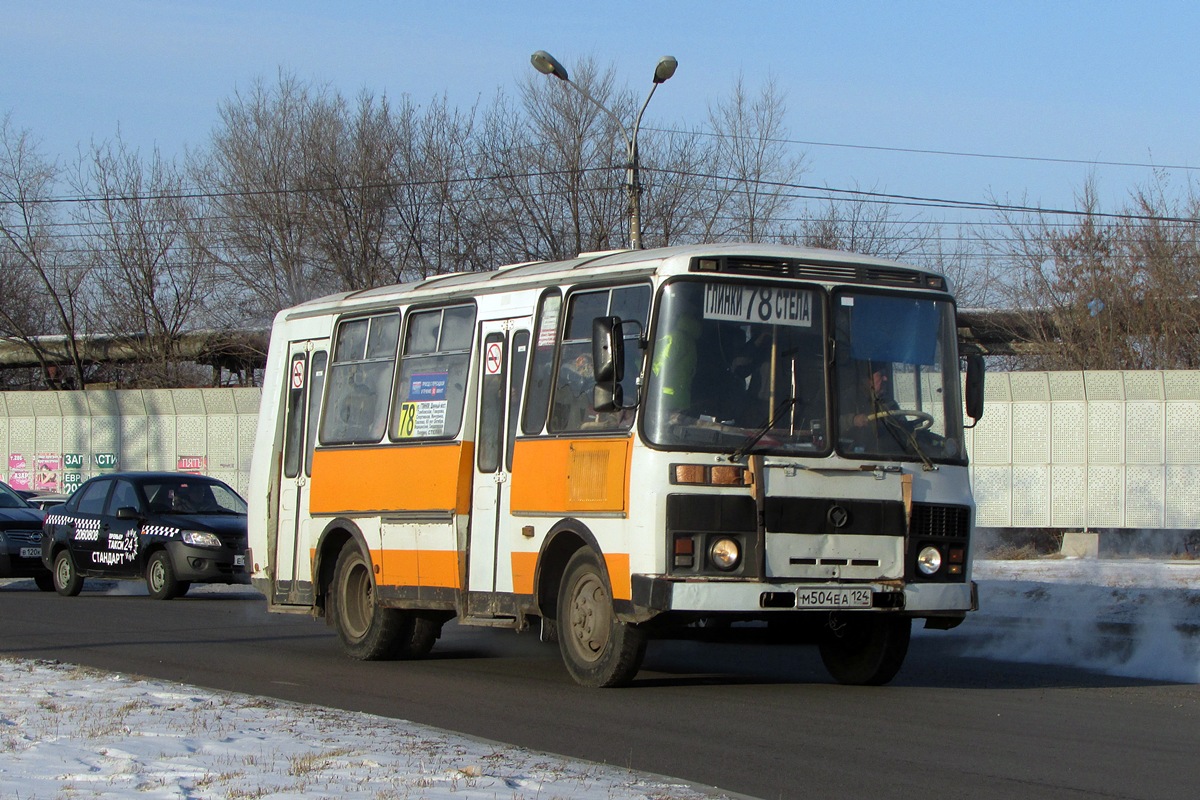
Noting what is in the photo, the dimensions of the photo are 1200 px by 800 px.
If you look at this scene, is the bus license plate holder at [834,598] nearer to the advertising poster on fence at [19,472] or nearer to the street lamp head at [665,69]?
the street lamp head at [665,69]

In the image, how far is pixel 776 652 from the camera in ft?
46.5

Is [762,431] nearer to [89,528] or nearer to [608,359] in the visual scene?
[608,359]

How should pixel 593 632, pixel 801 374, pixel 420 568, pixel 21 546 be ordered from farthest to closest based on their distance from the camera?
pixel 21 546 → pixel 420 568 → pixel 593 632 → pixel 801 374

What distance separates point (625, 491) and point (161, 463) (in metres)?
26.5

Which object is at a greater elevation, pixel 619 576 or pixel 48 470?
pixel 48 470

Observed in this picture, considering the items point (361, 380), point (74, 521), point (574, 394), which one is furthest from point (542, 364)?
point (74, 521)

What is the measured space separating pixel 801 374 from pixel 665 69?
12.9 metres

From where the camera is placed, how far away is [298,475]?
1437 centimetres

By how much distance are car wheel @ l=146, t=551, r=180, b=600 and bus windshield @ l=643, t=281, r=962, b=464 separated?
11.7 metres

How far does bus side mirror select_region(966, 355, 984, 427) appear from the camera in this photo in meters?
11.0

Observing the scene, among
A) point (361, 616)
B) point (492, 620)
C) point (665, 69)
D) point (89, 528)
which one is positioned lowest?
point (361, 616)

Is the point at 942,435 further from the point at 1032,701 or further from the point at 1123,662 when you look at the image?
the point at 1123,662


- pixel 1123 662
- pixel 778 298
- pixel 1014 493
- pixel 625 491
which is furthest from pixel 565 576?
pixel 1014 493

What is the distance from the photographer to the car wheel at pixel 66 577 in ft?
68.9
